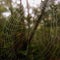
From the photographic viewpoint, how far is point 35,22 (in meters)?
2.13

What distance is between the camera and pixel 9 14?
224 centimetres

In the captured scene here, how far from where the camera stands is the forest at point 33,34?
6.79 ft

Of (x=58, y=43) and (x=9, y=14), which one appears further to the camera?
(x=9, y=14)

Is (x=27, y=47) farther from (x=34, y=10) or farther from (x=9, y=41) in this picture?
(x=34, y=10)

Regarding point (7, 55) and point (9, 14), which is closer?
point (7, 55)

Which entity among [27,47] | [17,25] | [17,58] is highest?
[17,25]

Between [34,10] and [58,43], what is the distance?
0.49m

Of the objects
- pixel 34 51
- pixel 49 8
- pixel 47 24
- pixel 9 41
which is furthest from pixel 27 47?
pixel 49 8

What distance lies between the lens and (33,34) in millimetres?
2123

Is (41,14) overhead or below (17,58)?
overhead

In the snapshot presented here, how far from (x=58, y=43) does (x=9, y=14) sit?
0.71m

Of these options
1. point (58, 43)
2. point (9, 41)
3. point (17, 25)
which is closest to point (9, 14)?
point (17, 25)

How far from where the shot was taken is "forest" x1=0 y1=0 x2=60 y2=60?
207 centimetres

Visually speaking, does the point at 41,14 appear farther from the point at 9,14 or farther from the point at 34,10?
the point at 9,14
